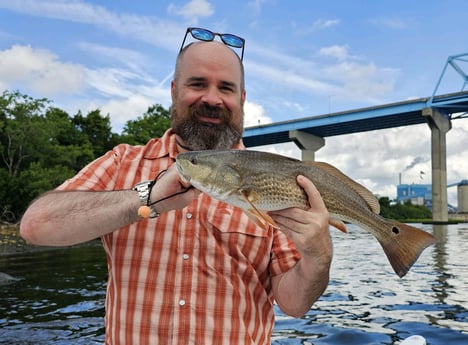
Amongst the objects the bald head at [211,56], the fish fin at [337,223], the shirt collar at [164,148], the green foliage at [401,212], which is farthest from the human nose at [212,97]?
the green foliage at [401,212]

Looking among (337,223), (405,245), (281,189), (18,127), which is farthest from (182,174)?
(18,127)

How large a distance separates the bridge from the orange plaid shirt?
174 feet

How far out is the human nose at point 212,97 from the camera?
10.0 ft

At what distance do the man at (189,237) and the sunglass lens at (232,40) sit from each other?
31 cm

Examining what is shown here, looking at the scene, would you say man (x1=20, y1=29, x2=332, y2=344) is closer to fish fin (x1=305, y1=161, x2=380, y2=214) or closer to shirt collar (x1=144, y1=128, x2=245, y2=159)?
shirt collar (x1=144, y1=128, x2=245, y2=159)

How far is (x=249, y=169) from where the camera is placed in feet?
8.08

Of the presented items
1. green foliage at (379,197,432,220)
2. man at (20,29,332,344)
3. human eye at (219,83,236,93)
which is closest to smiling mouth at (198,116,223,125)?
man at (20,29,332,344)

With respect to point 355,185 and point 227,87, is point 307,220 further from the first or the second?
point 227,87

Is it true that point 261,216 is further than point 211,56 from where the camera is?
No

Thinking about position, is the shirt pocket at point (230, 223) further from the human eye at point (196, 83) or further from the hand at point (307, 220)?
the human eye at point (196, 83)

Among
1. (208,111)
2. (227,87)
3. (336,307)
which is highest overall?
(227,87)

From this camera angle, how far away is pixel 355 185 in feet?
9.04

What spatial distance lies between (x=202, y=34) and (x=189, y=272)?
1789mm

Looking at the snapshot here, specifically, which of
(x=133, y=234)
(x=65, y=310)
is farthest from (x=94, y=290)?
(x=133, y=234)
